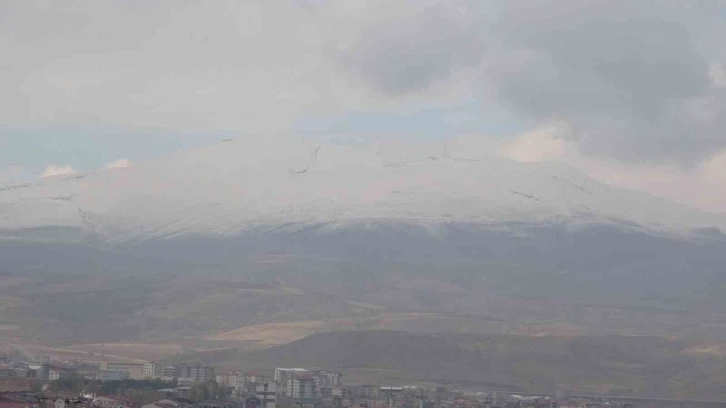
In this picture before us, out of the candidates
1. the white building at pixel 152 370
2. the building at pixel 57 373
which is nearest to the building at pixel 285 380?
the white building at pixel 152 370

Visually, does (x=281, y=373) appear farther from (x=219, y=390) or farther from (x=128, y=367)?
(x=219, y=390)

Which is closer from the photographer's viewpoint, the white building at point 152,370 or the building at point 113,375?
the building at point 113,375

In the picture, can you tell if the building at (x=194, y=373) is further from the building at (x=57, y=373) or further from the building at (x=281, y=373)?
the building at (x=57, y=373)

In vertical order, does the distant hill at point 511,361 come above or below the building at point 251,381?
above

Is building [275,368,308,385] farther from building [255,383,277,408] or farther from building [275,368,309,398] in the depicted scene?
building [255,383,277,408]

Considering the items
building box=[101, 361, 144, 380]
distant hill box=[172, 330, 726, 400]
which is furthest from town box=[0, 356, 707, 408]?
distant hill box=[172, 330, 726, 400]

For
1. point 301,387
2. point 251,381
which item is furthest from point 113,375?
point 301,387

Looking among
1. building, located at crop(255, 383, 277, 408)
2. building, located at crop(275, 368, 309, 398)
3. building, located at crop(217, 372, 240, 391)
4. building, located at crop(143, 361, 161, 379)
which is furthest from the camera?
building, located at crop(143, 361, 161, 379)
